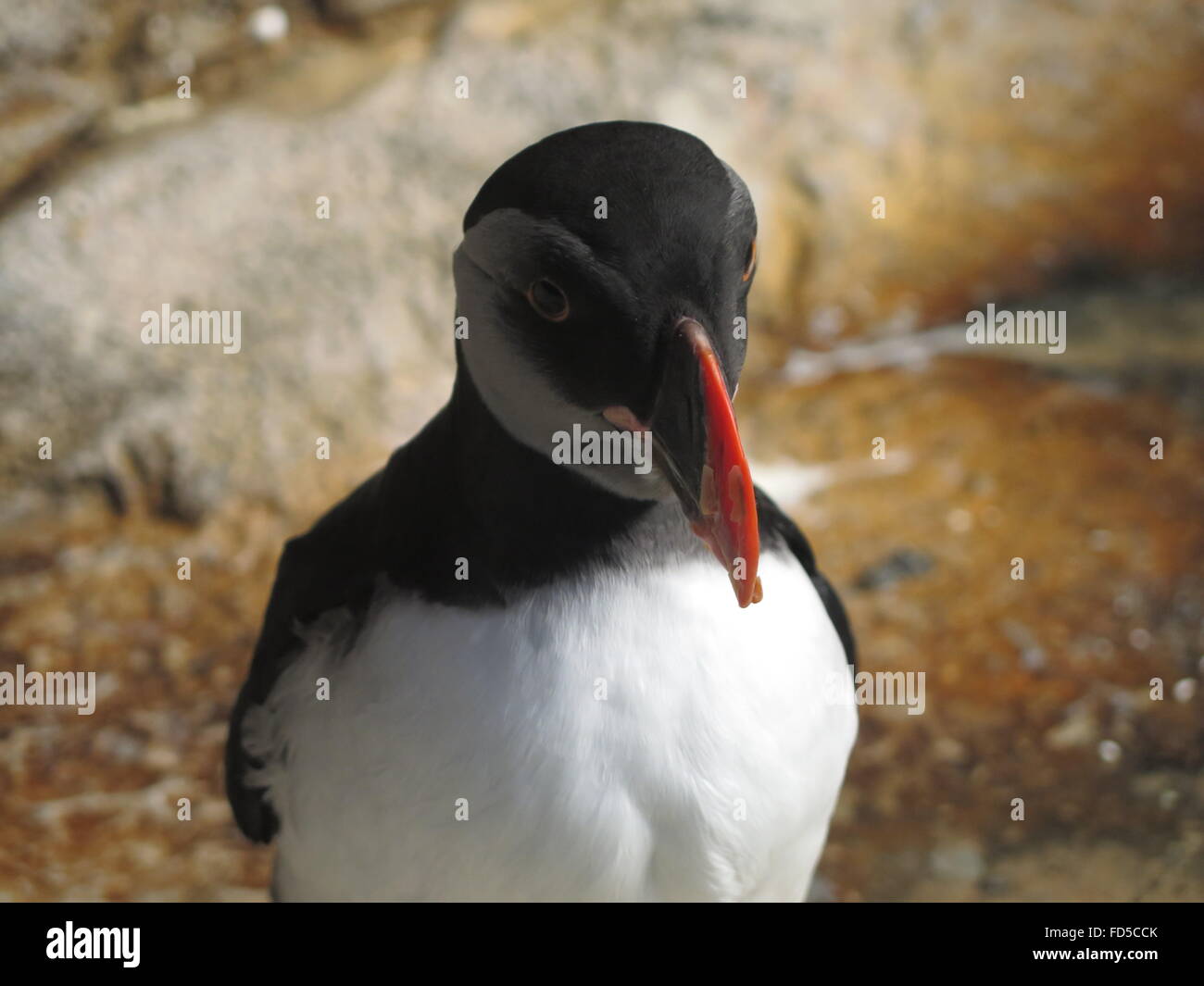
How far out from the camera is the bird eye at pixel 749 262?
246 centimetres

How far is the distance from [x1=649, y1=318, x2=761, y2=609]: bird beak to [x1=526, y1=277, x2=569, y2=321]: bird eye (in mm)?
200

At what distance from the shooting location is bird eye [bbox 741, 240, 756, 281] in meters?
2.46

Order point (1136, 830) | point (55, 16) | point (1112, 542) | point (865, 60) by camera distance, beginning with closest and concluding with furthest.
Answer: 1. point (1136, 830)
2. point (1112, 542)
3. point (55, 16)
4. point (865, 60)

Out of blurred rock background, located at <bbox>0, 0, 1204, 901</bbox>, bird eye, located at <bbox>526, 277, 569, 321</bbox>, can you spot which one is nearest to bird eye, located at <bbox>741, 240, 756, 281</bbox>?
bird eye, located at <bbox>526, 277, 569, 321</bbox>

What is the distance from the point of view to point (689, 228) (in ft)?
7.66

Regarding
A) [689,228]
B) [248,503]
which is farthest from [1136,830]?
[248,503]

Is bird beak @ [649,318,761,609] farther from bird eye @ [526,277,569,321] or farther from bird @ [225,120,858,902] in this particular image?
bird eye @ [526,277,569,321]

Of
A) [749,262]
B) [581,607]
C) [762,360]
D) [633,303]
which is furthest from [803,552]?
[762,360]

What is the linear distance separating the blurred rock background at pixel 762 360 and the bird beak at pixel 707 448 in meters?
2.05

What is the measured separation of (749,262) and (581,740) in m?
0.89

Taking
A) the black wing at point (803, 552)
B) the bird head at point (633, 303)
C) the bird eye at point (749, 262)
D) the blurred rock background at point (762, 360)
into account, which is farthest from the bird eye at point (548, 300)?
the blurred rock background at point (762, 360)

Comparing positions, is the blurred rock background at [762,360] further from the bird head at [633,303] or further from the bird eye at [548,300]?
the bird eye at [548,300]

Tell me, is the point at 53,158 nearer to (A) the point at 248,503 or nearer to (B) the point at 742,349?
(A) the point at 248,503
